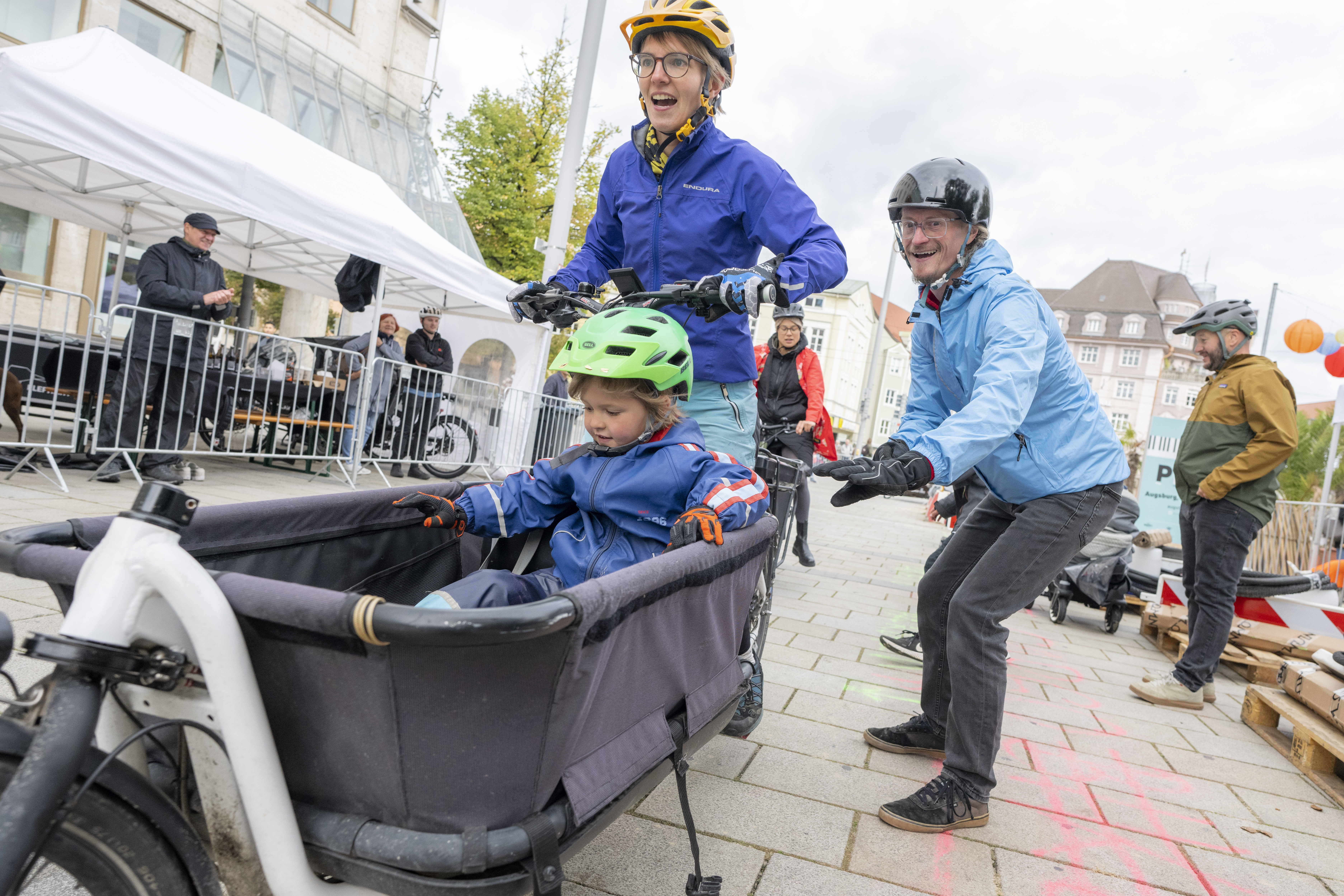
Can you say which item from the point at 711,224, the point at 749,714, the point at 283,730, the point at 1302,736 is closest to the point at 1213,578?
the point at 1302,736

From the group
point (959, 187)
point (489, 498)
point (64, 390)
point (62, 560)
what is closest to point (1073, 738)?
point (959, 187)

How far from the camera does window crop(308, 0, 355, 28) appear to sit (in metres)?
17.8

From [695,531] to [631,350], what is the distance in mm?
589

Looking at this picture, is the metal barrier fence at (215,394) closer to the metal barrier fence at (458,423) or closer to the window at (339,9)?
the metal barrier fence at (458,423)

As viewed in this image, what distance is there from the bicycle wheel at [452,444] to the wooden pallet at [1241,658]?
726cm

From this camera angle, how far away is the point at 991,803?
2916 mm

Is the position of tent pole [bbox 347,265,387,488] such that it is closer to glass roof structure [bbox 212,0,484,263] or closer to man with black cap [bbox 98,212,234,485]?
man with black cap [bbox 98,212,234,485]

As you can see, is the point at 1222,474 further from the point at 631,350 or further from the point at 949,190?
the point at 631,350

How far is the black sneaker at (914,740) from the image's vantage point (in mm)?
3264

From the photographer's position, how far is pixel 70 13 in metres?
13.0

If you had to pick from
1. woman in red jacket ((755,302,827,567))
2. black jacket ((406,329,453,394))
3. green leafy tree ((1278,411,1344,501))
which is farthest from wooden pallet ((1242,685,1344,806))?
green leafy tree ((1278,411,1344,501))

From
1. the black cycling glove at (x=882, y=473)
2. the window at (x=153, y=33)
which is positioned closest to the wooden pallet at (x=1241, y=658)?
the black cycling glove at (x=882, y=473)

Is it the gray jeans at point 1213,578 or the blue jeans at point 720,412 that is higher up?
the blue jeans at point 720,412

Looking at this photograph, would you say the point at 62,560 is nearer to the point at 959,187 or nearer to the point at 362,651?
the point at 362,651
